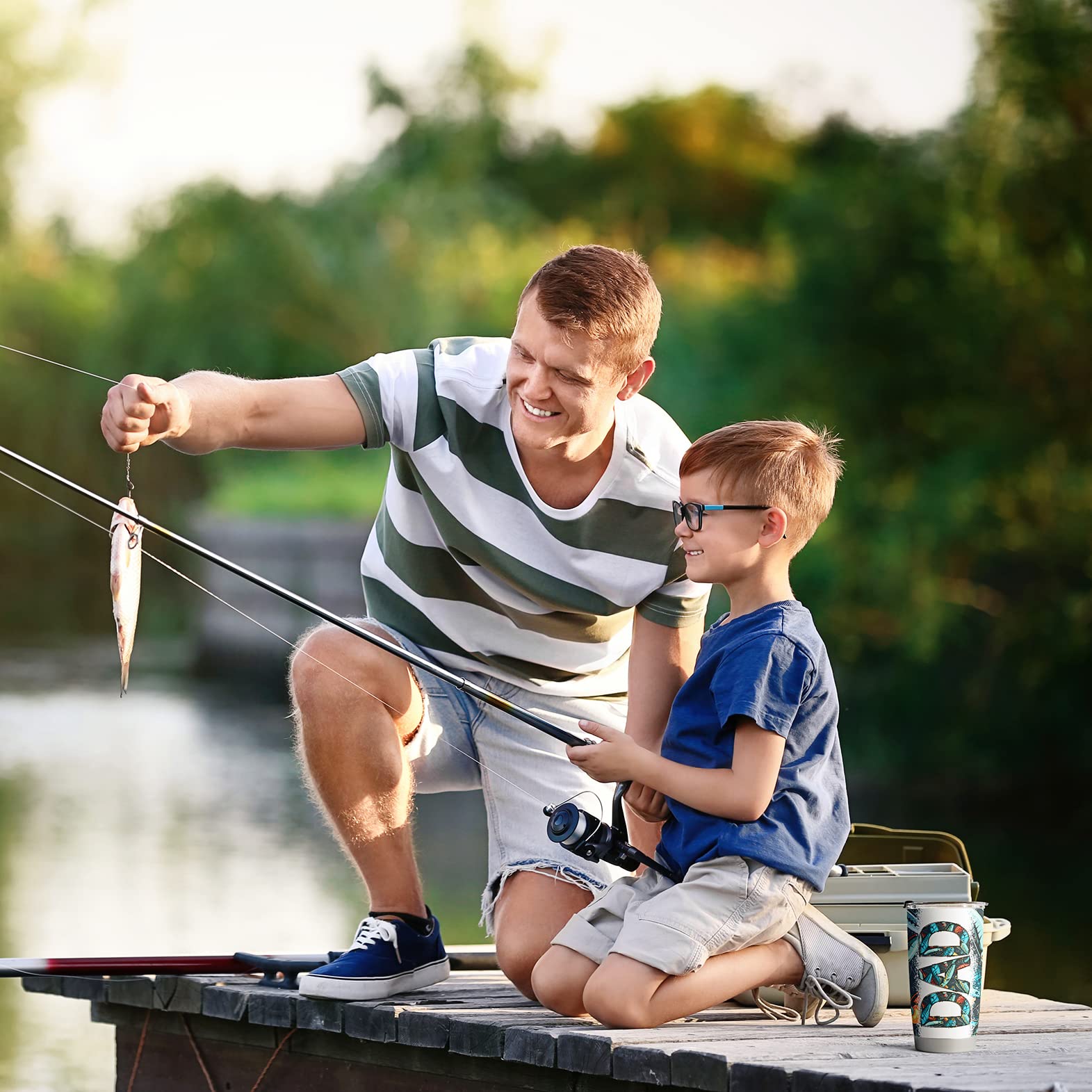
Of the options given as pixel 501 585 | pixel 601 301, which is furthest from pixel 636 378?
pixel 501 585

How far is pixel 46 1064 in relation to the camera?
4.54m

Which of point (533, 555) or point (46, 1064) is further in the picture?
point (46, 1064)

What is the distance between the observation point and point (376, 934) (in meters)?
2.67

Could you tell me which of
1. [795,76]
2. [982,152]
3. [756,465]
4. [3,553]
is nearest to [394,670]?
[756,465]

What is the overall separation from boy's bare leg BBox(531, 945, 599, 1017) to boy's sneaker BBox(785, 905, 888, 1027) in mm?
272

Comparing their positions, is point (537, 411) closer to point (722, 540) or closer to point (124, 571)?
point (722, 540)

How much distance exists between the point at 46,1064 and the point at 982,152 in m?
6.41

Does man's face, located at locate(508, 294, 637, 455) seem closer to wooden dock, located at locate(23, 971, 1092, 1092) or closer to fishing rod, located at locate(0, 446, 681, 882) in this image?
fishing rod, located at locate(0, 446, 681, 882)

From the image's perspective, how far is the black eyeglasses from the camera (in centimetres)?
243

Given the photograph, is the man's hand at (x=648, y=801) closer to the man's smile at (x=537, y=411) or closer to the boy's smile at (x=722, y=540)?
the boy's smile at (x=722, y=540)

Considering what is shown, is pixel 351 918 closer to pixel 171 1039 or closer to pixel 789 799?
pixel 171 1039

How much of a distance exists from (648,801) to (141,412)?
2.72 feet

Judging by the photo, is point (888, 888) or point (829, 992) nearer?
point (829, 992)

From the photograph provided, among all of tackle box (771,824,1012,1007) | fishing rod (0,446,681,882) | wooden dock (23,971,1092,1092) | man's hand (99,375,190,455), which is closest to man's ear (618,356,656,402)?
fishing rod (0,446,681,882)
